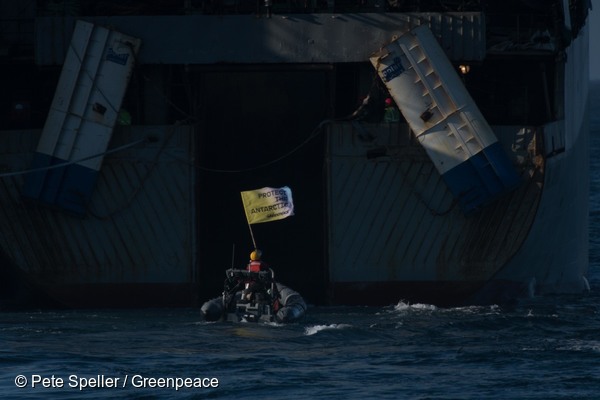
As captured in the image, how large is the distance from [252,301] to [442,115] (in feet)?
17.8

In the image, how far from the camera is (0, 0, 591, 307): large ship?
1570 inches

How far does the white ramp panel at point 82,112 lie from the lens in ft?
131

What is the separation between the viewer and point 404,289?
4044 cm

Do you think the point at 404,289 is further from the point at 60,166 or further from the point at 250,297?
the point at 60,166

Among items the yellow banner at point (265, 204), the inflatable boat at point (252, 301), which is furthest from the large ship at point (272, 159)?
the inflatable boat at point (252, 301)

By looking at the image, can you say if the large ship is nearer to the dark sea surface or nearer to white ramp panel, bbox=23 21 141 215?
white ramp panel, bbox=23 21 141 215

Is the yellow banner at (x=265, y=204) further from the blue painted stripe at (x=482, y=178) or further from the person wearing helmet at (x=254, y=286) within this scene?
the blue painted stripe at (x=482, y=178)

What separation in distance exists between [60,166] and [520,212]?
9304mm

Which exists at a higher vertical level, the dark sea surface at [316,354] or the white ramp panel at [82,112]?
the white ramp panel at [82,112]

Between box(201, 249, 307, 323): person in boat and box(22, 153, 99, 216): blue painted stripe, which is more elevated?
box(22, 153, 99, 216): blue painted stripe

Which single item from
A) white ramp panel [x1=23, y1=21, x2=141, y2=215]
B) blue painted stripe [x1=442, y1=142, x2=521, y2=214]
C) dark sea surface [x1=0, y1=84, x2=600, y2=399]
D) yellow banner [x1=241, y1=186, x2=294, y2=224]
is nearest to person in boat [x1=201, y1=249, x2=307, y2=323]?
dark sea surface [x1=0, y1=84, x2=600, y2=399]

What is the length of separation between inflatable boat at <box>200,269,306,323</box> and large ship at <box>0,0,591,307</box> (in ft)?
3.29

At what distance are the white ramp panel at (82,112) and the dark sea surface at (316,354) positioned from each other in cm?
273

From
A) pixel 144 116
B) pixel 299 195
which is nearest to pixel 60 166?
pixel 144 116
